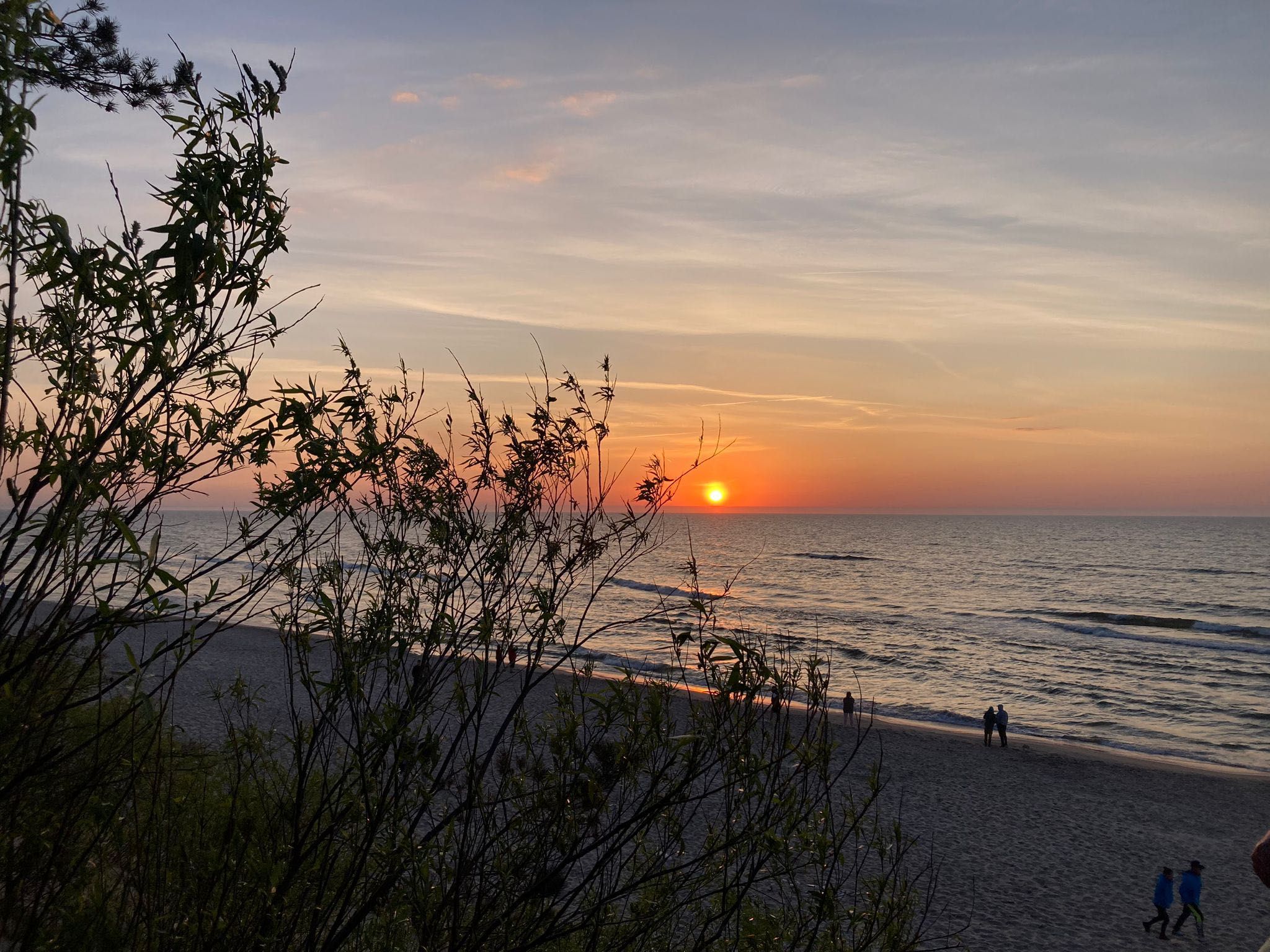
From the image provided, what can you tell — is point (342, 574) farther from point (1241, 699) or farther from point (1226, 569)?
point (1226, 569)

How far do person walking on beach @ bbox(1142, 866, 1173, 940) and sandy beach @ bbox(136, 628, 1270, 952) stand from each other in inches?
14.1

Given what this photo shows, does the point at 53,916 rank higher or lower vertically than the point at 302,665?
lower

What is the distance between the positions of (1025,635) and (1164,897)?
135ft

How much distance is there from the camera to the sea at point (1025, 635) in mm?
32406

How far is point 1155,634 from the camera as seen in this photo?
53219 millimetres

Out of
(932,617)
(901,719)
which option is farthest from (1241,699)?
(932,617)

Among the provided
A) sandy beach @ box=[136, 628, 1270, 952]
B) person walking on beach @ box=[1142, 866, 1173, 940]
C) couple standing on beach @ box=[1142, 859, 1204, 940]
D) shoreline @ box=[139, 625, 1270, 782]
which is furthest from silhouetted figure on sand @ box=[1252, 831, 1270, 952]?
shoreline @ box=[139, 625, 1270, 782]

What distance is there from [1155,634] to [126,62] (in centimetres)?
6072

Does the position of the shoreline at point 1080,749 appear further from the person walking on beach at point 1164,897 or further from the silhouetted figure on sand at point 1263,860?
the silhouetted figure on sand at point 1263,860

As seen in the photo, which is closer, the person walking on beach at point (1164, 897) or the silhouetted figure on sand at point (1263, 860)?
the silhouetted figure on sand at point (1263, 860)

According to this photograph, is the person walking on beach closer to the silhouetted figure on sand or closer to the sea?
the sea

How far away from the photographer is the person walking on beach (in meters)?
15.0

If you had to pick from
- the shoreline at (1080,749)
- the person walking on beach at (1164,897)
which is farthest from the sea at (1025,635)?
the person walking on beach at (1164,897)

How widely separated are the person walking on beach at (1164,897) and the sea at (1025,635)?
262 inches
